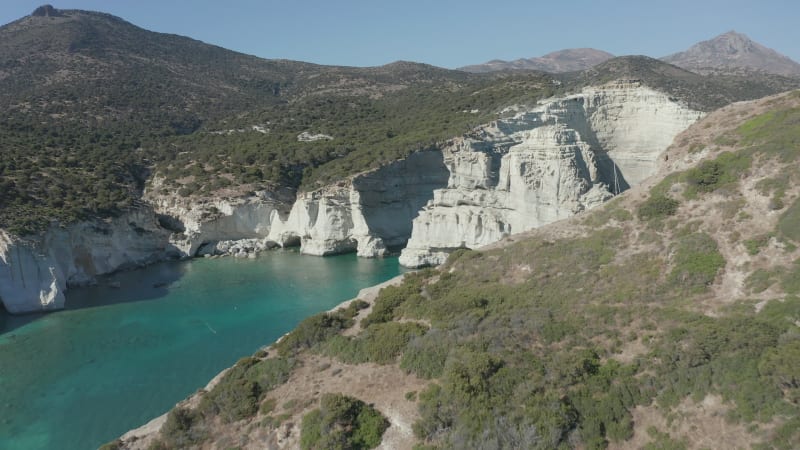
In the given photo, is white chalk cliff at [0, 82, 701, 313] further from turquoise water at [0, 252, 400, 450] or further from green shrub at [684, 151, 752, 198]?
green shrub at [684, 151, 752, 198]

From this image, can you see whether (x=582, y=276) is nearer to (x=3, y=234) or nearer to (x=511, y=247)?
(x=511, y=247)

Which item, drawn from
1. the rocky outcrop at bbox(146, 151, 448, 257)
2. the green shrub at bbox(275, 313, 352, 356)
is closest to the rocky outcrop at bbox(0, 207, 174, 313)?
the rocky outcrop at bbox(146, 151, 448, 257)

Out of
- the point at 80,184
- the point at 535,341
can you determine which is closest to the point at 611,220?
the point at 535,341

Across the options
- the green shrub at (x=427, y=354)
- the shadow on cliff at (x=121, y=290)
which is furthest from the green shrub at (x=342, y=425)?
the shadow on cliff at (x=121, y=290)

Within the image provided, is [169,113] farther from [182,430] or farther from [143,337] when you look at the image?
[182,430]

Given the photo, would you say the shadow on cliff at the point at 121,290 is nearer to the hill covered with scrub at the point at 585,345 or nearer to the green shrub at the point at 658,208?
the hill covered with scrub at the point at 585,345

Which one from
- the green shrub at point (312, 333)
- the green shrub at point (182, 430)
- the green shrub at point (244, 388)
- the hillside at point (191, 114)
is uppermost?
the hillside at point (191, 114)

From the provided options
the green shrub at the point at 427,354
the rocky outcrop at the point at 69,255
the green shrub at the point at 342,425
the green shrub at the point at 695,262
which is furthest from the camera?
the rocky outcrop at the point at 69,255

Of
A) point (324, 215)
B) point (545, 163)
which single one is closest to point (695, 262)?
point (545, 163)
